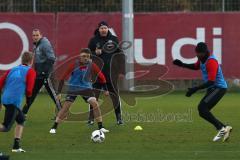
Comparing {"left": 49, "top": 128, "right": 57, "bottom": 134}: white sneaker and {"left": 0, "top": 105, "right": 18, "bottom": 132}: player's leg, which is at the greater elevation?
{"left": 0, "top": 105, "right": 18, "bottom": 132}: player's leg

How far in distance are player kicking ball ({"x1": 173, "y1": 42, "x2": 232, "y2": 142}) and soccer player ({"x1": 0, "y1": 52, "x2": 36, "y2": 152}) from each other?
3.15 m

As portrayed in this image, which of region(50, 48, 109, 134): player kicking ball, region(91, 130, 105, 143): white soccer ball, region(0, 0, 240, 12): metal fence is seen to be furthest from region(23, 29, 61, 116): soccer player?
region(0, 0, 240, 12): metal fence

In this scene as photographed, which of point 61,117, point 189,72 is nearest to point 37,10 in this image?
point 189,72

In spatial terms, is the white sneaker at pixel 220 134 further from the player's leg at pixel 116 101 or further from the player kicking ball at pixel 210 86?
the player's leg at pixel 116 101

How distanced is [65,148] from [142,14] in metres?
13.9

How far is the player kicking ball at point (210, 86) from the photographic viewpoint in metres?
13.9

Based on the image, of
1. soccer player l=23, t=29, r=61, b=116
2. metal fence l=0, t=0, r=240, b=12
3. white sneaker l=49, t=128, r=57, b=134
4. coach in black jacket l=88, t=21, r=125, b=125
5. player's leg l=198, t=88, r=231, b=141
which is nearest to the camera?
player's leg l=198, t=88, r=231, b=141

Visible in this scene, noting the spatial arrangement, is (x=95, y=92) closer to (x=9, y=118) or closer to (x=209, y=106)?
(x=209, y=106)

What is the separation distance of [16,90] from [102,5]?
49.4 ft

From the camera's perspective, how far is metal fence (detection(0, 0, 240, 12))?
2655cm

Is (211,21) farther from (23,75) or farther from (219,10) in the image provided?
(23,75)

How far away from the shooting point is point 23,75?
40.3 ft

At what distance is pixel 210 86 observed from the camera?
14.1 m

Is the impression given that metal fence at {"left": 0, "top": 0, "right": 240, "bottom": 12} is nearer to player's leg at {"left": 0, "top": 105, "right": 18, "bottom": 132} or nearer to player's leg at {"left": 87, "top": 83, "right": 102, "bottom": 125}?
player's leg at {"left": 87, "top": 83, "right": 102, "bottom": 125}
